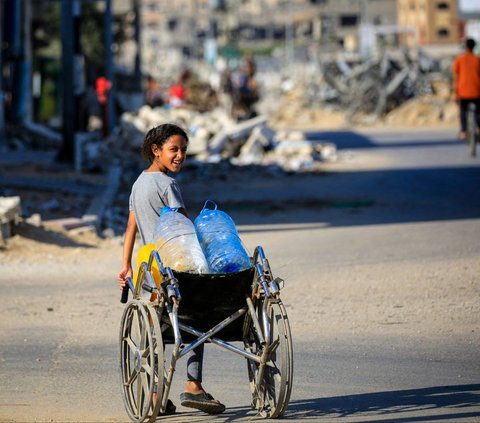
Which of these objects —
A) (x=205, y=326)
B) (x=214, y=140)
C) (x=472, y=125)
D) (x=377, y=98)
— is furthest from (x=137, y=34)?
(x=205, y=326)

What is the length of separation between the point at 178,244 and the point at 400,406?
1.45 meters

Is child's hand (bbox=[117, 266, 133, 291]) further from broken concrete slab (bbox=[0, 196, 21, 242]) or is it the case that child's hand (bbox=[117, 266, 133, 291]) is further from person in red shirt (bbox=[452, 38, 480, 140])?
person in red shirt (bbox=[452, 38, 480, 140])

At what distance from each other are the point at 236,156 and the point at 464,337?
2080cm

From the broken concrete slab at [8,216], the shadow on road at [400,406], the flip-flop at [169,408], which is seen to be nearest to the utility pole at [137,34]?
the broken concrete slab at [8,216]

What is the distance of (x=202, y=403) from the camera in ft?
20.8

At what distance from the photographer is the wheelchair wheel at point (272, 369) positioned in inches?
234

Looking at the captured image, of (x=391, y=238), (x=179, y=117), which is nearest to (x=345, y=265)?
(x=391, y=238)

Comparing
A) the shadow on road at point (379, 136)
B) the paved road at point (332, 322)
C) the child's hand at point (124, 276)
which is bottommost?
the paved road at point (332, 322)

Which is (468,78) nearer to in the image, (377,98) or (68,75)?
(68,75)

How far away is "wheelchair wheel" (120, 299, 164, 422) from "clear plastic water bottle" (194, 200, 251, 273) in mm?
428

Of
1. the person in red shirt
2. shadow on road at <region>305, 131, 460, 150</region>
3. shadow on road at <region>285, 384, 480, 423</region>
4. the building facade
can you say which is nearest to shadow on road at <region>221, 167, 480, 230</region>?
the person in red shirt

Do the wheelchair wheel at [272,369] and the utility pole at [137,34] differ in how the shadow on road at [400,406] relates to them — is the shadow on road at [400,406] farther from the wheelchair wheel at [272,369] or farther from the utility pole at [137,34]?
the utility pole at [137,34]

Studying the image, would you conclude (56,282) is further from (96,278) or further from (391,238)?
(391,238)

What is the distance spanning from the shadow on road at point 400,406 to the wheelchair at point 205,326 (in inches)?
13.0
